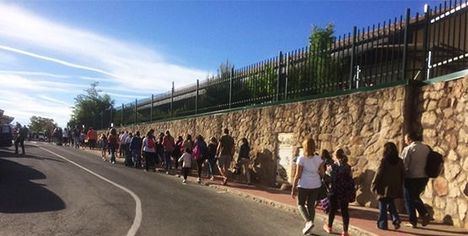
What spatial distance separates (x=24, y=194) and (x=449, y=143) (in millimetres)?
9618

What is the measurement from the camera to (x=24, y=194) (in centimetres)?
1434

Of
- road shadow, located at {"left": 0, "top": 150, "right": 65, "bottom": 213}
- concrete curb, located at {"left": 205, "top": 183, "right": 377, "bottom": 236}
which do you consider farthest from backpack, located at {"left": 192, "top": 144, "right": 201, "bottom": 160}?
road shadow, located at {"left": 0, "top": 150, "right": 65, "bottom": 213}

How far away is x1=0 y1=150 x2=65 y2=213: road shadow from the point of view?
12312mm

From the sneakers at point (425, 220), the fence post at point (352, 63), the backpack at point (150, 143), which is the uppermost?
the fence post at point (352, 63)

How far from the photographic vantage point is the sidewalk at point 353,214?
1092 cm

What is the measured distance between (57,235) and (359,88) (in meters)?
8.99

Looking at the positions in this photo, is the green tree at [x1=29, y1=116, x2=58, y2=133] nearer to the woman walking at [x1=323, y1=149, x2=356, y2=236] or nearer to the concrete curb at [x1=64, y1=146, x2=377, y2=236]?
the concrete curb at [x1=64, y1=146, x2=377, y2=236]

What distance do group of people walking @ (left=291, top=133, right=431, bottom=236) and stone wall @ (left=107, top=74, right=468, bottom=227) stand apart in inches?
29.7

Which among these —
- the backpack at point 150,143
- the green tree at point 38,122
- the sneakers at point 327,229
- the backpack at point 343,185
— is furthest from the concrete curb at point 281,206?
the green tree at point 38,122

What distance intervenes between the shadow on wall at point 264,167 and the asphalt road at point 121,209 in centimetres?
243

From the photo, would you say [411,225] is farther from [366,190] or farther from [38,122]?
[38,122]

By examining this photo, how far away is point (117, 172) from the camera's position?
862 inches

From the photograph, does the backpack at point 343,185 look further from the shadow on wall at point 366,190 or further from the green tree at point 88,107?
the green tree at point 88,107

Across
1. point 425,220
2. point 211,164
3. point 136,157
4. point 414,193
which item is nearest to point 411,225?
point 425,220
